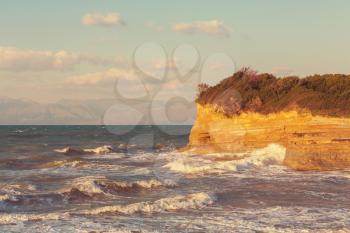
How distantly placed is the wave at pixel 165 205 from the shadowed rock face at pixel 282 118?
969cm

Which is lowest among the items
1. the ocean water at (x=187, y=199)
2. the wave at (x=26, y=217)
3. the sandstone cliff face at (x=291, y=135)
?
the ocean water at (x=187, y=199)

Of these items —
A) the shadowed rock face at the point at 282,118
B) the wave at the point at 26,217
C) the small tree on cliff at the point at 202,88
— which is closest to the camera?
the wave at the point at 26,217

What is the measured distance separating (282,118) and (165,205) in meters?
13.4

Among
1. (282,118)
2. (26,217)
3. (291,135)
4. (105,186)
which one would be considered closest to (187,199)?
(105,186)

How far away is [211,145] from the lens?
114 ft

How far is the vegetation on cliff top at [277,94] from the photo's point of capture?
26.9 meters

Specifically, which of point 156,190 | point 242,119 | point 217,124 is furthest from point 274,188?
point 217,124

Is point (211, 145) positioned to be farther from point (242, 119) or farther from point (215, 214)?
point (215, 214)

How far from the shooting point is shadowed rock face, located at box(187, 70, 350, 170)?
25.6 metres

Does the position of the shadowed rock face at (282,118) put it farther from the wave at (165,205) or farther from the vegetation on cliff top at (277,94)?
the wave at (165,205)

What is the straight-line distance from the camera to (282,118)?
28.3 metres

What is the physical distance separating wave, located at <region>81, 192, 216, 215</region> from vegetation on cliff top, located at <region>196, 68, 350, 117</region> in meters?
11.0

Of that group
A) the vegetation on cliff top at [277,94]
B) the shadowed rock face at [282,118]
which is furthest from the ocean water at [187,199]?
the vegetation on cliff top at [277,94]

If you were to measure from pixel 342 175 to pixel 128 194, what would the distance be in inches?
389
